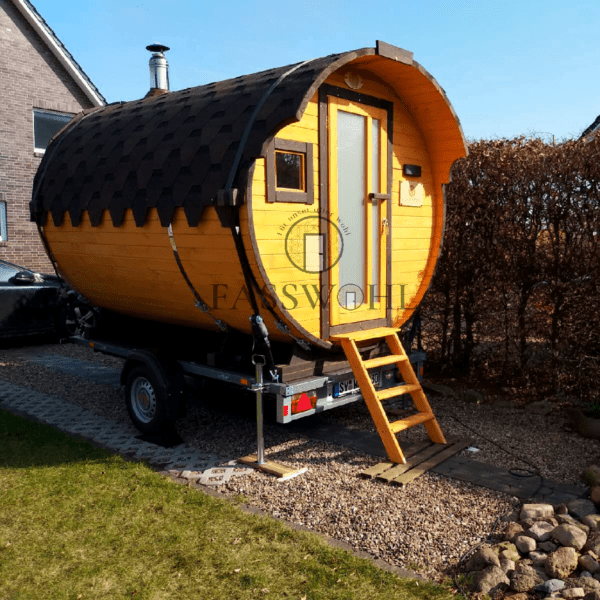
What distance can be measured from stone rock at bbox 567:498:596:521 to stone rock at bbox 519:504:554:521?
157mm

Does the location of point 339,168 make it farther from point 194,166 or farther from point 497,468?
point 497,468

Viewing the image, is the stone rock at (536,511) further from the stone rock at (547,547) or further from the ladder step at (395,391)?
the ladder step at (395,391)

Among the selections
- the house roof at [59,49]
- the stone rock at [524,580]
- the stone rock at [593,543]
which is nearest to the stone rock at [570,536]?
the stone rock at [593,543]

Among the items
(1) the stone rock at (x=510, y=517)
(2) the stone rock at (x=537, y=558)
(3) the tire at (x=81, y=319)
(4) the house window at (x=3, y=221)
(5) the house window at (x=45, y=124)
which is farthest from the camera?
(5) the house window at (x=45, y=124)

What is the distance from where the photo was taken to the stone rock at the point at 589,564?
3.67 meters

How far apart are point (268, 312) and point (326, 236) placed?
37.7 inches

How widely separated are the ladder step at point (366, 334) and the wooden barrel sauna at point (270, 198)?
0.09 m

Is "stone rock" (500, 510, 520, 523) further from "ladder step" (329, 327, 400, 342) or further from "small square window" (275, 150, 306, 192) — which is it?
"small square window" (275, 150, 306, 192)

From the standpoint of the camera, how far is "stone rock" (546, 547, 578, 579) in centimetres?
366

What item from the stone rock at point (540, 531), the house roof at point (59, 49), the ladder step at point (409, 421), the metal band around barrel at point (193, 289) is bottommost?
the stone rock at point (540, 531)

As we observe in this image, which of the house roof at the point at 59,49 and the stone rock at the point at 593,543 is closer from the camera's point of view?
the stone rock at the point at 593,543

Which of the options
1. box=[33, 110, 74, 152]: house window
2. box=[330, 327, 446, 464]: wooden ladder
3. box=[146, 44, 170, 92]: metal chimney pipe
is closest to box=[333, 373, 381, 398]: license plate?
box=[330, 327, 446, 464]: wooden ladder

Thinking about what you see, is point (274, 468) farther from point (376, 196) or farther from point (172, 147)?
point (172, 147)

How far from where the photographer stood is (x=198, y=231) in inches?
208
